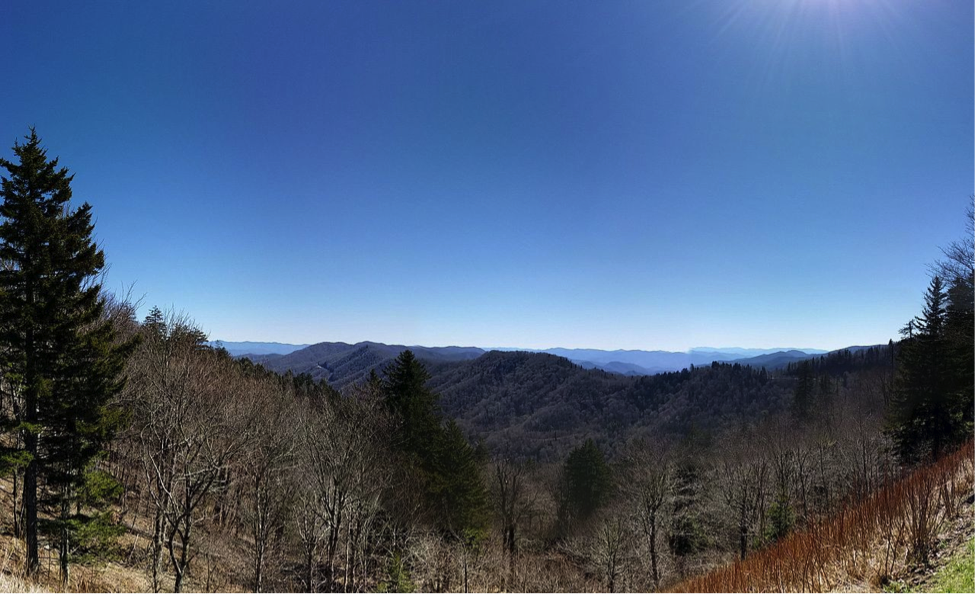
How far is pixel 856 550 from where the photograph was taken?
20.1 feet

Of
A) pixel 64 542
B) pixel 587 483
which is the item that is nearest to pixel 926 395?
pixel 587 483

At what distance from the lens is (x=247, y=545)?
22891 mm

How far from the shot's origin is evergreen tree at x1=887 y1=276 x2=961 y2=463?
29312 mm

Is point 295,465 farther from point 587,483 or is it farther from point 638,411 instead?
point 638,411

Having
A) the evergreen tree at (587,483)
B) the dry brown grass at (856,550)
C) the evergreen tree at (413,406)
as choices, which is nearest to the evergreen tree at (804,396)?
the evergreen tree at (587,483)

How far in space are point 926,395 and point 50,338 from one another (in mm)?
51207

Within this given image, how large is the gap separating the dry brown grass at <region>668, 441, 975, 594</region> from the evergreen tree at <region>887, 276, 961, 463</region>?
32650mm

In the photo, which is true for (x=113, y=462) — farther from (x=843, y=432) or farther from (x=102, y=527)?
(x=843, y=432)

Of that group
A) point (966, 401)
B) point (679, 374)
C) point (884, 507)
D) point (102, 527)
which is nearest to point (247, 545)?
point (102, 527)

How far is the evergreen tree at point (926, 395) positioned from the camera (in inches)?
1154

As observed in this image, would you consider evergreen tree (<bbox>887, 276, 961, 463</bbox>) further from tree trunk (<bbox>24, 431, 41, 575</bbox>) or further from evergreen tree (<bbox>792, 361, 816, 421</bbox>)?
tree trunk (<bbox>24, 431, 41, 575</bbox>)

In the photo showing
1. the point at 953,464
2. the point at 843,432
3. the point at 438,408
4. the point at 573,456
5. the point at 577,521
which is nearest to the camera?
the point at 953,464

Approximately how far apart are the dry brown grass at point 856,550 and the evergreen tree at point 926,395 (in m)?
32.6

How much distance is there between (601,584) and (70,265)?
34797 millimetres
